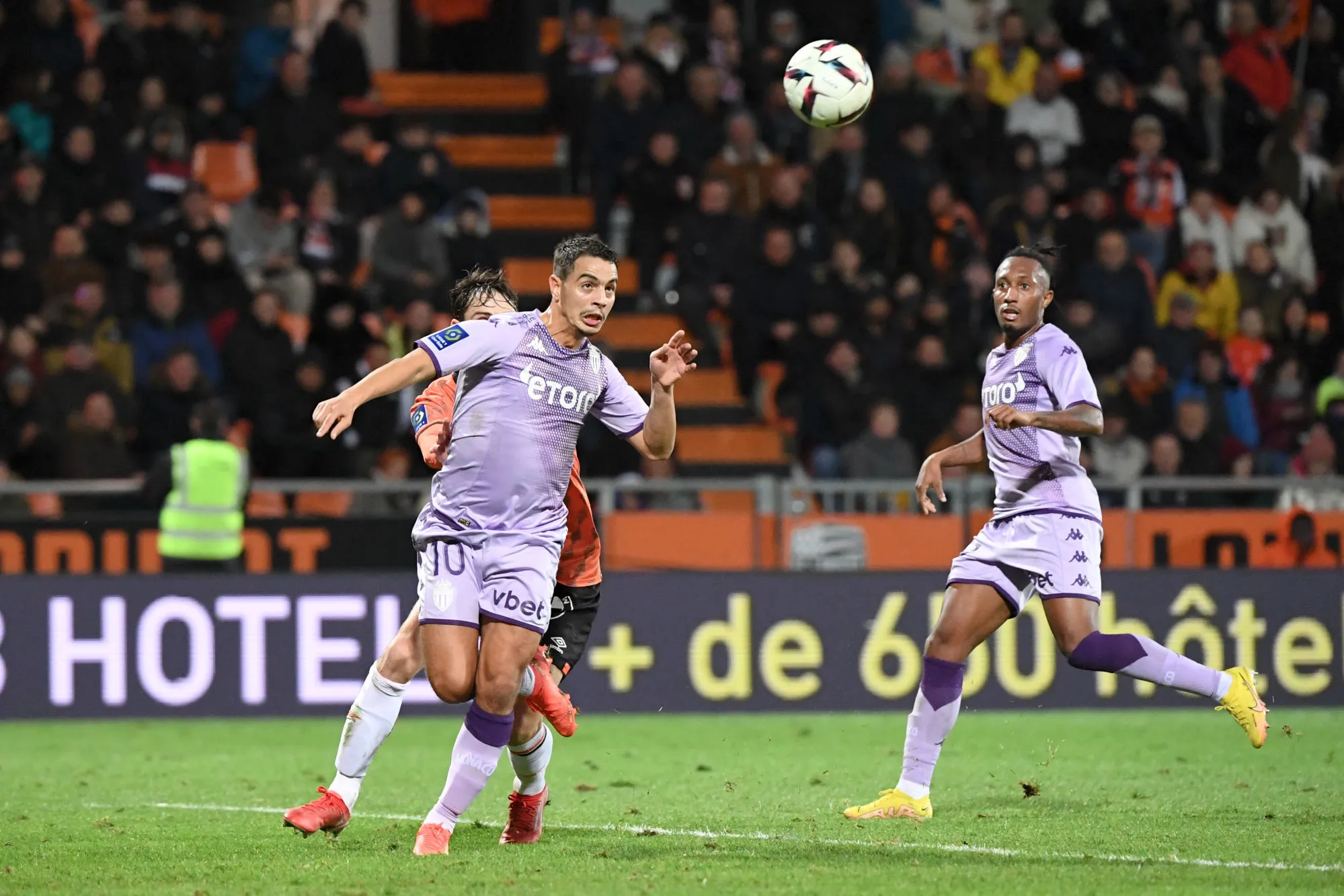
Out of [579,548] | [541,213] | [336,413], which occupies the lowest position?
[579,548]

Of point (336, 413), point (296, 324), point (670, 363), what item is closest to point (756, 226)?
point (296, 324)

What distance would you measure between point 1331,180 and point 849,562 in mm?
8077

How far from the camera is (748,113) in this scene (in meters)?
17.6

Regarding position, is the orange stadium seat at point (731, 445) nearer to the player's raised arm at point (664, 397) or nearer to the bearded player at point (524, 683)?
the bearded player at point (524, 683)

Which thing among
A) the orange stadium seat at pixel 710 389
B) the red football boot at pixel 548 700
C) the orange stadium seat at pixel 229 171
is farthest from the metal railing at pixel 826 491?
the red football boot at pixel 548 700

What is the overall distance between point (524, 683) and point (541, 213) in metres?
12.1

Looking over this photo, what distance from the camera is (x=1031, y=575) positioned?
7.91 metres

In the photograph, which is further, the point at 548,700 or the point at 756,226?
the point at 756,226

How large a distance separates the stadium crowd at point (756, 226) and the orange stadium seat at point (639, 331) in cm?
25

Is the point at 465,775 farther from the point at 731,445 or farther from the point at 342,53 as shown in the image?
the point at 342,53

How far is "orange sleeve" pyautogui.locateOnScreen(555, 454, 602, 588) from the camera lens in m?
7.52

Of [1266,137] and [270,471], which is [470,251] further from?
[1266,137]

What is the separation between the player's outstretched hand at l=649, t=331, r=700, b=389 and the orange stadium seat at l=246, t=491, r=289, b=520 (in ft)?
23.4

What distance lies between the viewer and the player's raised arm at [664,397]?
672 cm
